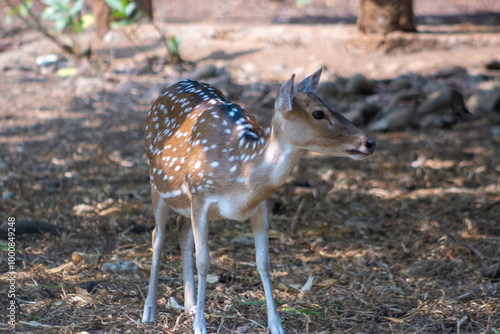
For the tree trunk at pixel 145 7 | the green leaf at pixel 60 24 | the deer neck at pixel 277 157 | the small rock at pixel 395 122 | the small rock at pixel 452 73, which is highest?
the deer neck at pixel 277 157

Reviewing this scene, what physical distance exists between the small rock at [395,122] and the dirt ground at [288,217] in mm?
126

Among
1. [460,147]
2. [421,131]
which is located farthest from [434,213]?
[421,131]

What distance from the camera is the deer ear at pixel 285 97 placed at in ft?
9.39

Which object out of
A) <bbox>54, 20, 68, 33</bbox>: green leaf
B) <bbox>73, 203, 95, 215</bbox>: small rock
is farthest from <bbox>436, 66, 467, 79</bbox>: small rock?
<bbox>54, 20, 68, 33</bbox>: green leaf

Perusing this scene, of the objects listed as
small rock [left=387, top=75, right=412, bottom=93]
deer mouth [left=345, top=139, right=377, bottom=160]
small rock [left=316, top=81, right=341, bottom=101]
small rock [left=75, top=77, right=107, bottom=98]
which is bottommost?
small rock [left=75, top=77, right=107, bottom=98]

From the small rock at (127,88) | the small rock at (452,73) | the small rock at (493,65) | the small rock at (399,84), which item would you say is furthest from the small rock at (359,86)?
the small rock at (127,88)

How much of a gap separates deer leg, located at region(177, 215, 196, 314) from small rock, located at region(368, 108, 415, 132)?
4439 millimetres

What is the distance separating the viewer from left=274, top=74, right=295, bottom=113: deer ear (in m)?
2.86

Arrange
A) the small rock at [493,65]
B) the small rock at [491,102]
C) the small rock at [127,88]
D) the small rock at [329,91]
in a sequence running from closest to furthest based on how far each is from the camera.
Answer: the small rock at [491,102] < the small rock at [329,91] < the small rock at [493,65] < the small rock at [127,88]

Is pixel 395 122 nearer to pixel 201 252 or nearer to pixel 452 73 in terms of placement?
pixel 452 73

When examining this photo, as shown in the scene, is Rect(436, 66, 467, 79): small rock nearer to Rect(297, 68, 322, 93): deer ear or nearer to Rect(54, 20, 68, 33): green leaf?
Rect(297, 68, 322, 93): deer ear

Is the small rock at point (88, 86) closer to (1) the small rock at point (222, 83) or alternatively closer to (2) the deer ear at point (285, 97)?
(1) the small rock at point (222, 83)

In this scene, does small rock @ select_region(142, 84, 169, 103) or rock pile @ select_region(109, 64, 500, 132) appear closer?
rock pile @ select_region(109, 64, 500, 132)

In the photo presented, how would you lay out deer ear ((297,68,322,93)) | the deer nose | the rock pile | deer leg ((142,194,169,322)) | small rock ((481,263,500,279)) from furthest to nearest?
1. the rock pile
2. small rock ((481,263,500,279))
3. deer leg ((142,194,169,322))
4. deer ear ((297,68,322,93))
5. the deer nose
